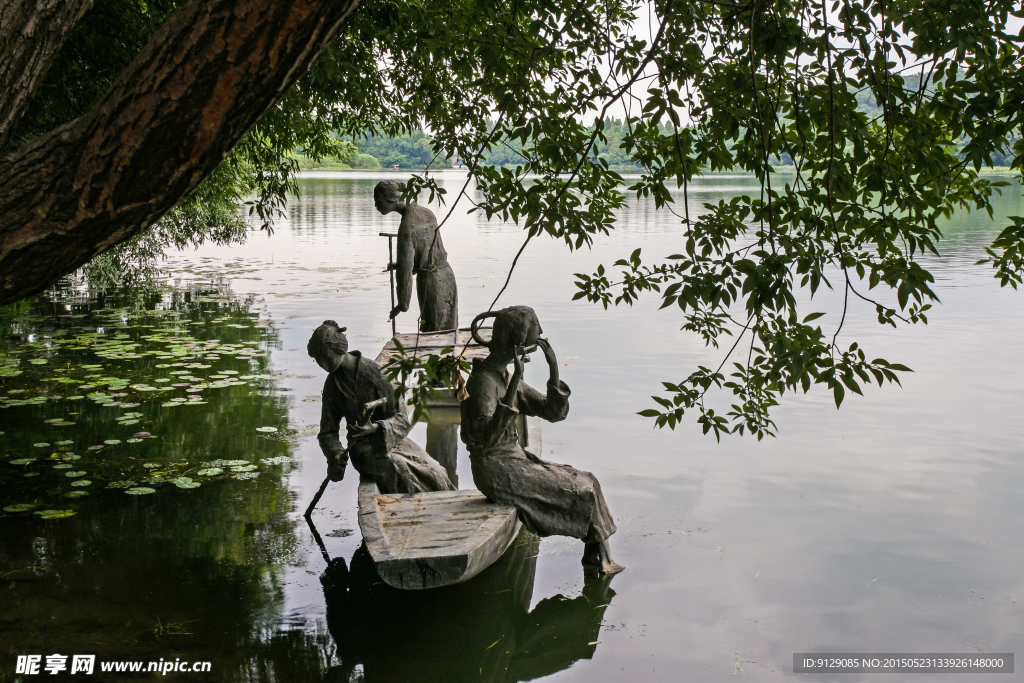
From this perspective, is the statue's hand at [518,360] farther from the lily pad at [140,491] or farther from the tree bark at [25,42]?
the lily pad at [140,491]

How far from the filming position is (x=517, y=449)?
514 cm

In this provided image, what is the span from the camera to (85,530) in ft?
19.2

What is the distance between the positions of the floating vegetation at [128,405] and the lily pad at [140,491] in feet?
0.04

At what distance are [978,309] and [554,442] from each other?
31.9 ft

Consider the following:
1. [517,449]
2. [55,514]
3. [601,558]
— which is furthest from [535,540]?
[55,514]

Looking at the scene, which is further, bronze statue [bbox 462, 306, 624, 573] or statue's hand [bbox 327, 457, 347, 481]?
statue's hand [bbox 327, 457, 347, 481]

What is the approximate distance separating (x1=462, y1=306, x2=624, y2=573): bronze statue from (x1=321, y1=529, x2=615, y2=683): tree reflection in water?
Result: 449 mm

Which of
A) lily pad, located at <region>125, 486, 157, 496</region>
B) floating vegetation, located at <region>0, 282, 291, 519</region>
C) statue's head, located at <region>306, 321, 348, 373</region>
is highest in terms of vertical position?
statue's head, located at <region>306, 321, 348, 373</region>

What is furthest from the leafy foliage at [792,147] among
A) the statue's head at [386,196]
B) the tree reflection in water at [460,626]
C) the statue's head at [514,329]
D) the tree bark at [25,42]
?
the statue's head at [386,196]

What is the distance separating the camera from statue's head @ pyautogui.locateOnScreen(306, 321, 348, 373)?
5.40 meters

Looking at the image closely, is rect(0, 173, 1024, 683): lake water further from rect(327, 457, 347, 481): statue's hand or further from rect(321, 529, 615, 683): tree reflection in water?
rect(327, 457, 347, 481): statue's hand

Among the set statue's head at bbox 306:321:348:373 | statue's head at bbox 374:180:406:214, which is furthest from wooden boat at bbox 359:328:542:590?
statue's head at bbox 374:180:406:214

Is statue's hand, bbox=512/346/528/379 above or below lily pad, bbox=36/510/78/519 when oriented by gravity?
above

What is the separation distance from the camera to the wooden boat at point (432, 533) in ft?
13.9
